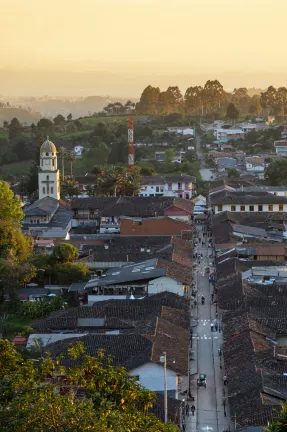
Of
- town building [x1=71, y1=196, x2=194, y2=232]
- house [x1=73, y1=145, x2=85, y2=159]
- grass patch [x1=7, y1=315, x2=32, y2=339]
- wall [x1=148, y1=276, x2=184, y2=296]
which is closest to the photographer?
grass patch [x1=7, y1=315, x2=32, y2=339]

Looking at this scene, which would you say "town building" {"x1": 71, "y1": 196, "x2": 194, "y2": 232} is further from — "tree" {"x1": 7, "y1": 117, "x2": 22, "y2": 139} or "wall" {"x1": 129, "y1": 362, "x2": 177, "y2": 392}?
"tree" {"x1": 7, "y1": 117, "x2": 22, "y2": 139}

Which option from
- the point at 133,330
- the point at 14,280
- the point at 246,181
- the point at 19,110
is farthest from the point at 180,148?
the point at 19,110

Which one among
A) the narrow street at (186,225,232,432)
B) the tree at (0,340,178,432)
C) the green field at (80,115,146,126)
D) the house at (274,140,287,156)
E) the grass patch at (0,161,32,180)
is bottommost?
the grass patch at (0,161,32,180)

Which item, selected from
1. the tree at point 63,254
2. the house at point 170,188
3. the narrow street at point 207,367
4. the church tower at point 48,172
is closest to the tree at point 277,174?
the house at point 170,188

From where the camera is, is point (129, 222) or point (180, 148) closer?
point (129, 222)

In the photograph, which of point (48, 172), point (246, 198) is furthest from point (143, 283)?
point (246, 198)

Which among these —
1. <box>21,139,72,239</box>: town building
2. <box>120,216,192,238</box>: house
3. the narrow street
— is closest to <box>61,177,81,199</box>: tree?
<box>21,139,72,239</box>: town building

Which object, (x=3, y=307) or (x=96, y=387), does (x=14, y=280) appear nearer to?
(x=3, y=307)
